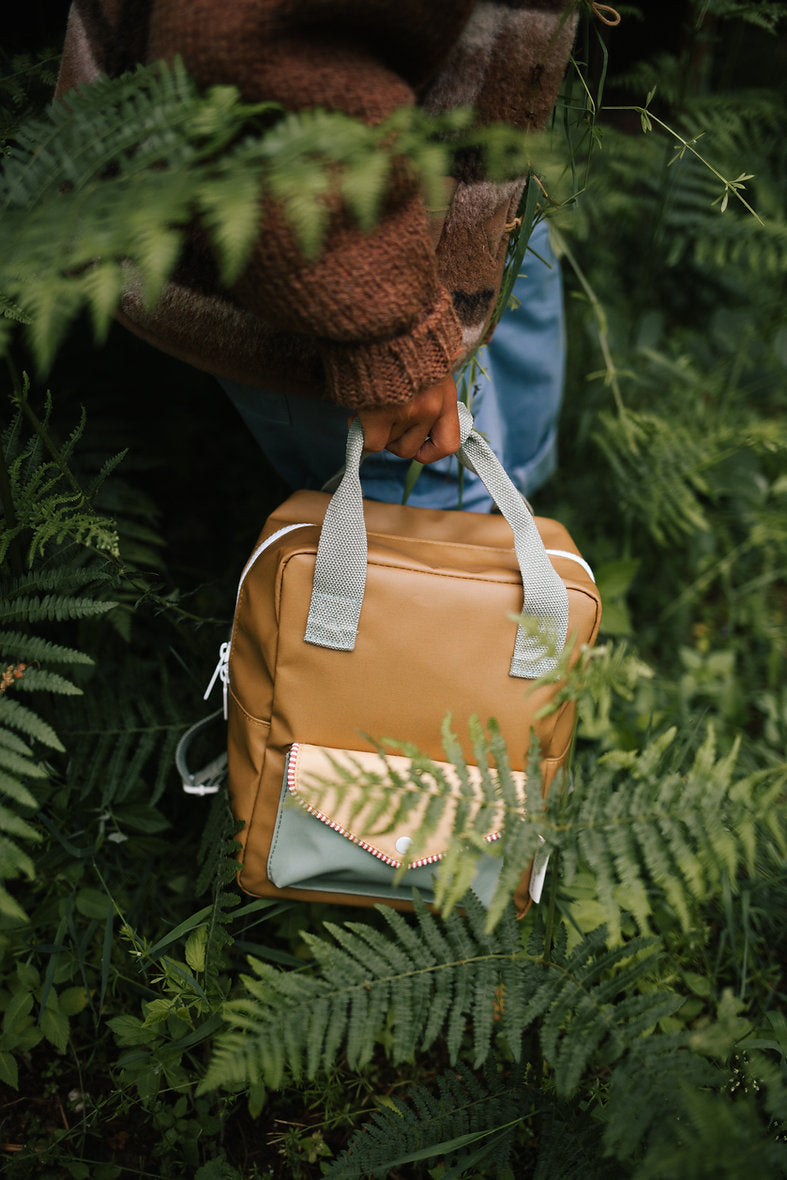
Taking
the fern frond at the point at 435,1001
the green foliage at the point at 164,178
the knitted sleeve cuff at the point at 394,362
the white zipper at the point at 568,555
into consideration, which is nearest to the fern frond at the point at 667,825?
the fern frond at the point at 435,1001

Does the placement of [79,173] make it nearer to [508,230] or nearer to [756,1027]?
[508,230]

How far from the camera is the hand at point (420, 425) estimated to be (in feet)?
3.90

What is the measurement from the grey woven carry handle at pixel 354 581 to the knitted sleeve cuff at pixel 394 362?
6.0 inches

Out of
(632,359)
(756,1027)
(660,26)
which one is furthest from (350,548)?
(660,26)

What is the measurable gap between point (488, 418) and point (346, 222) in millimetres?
807

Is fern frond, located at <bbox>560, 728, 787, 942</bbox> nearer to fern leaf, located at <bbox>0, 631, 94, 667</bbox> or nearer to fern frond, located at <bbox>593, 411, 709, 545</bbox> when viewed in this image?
fern leaf, located at <bbox>0, 631, 94, 667</bbox>

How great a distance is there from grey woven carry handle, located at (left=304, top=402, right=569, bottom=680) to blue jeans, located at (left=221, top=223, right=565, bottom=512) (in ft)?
0.85

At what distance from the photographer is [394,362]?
107 cm

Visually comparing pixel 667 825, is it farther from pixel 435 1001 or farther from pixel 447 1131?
pixel 447 1131

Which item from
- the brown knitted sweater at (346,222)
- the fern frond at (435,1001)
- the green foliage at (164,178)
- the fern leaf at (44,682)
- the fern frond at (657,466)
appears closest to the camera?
the green foliage at (164,178)

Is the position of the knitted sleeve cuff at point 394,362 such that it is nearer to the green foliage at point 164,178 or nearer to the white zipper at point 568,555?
the green foliage at point 164,178

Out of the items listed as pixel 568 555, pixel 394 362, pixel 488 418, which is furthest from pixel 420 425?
pixel 488 418

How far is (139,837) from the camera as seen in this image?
1.65m

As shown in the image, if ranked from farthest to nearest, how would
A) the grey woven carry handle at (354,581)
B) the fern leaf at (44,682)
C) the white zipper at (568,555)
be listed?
the white zipper at (568,555), the grey woven carry handle at (354,581), the fern leaf at (44,682)
